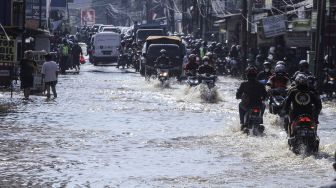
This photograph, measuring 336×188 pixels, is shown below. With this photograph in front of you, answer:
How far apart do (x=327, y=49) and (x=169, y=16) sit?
63690 millimetres

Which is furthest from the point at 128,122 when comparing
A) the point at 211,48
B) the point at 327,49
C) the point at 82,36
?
the point at 82,36

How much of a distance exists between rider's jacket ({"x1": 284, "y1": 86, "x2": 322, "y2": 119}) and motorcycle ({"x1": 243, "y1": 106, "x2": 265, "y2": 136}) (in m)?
3.30

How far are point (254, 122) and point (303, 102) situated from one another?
3.55 meters

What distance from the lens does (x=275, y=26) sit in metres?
46.6

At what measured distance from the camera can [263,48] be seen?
2174 inches

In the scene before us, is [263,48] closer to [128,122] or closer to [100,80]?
[100,80]

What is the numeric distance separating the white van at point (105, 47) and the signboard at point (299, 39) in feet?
80.4

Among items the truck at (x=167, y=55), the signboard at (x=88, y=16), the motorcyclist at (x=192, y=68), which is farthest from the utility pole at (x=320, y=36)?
the signboard at (x=88, y=16)

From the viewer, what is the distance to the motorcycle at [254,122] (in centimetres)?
2056

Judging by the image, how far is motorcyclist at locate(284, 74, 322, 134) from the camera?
17094 mm

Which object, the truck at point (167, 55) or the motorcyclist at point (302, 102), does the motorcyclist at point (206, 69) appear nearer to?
the truck at point (167, 55)

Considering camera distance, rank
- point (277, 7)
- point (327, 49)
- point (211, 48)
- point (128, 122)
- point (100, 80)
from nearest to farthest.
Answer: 1. point (128, 122)
2. point (327, 49)
3. point (100, 80)
4. point (277, 7)
5. point (211, 48)

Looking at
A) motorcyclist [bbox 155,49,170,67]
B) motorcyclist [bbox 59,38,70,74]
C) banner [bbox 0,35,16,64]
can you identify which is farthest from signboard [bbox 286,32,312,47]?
banner [bbox 0,35,16,64]

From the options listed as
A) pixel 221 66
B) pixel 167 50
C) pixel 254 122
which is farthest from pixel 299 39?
pixel 254 122
